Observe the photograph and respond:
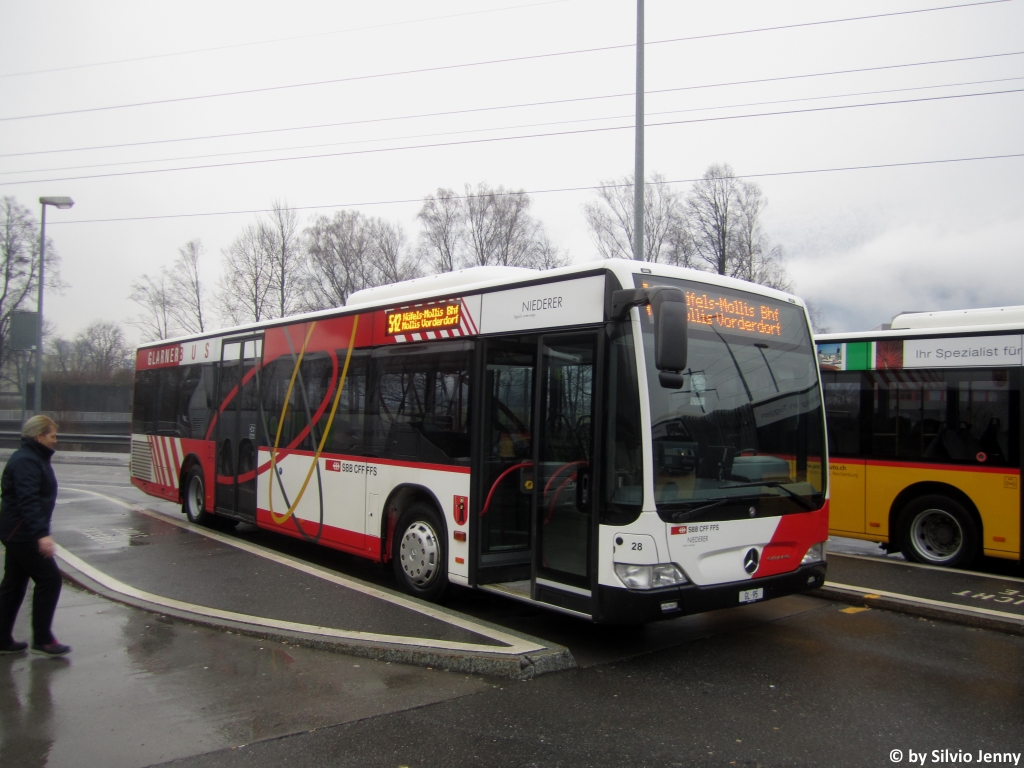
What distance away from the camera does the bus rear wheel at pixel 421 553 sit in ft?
25.0

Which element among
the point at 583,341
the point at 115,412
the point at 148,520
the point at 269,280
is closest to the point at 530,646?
the point at 583,341

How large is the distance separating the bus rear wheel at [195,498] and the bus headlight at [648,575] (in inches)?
356

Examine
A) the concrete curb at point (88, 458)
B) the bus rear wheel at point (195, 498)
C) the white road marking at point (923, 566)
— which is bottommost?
the concrete curb at point (88, 458)

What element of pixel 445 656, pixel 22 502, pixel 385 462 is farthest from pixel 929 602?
pixel 22 502

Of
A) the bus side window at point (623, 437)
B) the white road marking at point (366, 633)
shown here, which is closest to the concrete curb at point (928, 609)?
the bus side window at point (623, 437)

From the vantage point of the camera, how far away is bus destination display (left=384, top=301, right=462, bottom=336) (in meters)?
7.84

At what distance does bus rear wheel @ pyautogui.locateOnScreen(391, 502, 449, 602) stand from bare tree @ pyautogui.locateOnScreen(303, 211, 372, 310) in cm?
3690

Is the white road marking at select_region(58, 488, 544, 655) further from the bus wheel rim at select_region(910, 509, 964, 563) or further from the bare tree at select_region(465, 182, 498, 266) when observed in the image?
the bare tree at select_region(465, 182, 498, 266)

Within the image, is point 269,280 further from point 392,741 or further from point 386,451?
point 392,741

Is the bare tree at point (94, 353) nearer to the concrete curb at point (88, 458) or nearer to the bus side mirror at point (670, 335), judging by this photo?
the concrete curb at point (88, 458)

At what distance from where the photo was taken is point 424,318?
8.24 m

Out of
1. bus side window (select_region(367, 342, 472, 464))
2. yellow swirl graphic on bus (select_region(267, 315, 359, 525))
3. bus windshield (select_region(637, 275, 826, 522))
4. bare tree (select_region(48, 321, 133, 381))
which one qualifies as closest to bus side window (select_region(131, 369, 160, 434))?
yellow swirl graphic on bus (select_region(267, 315, 359, 525))

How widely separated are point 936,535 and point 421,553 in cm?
653

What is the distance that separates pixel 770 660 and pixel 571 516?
1.95 metres
